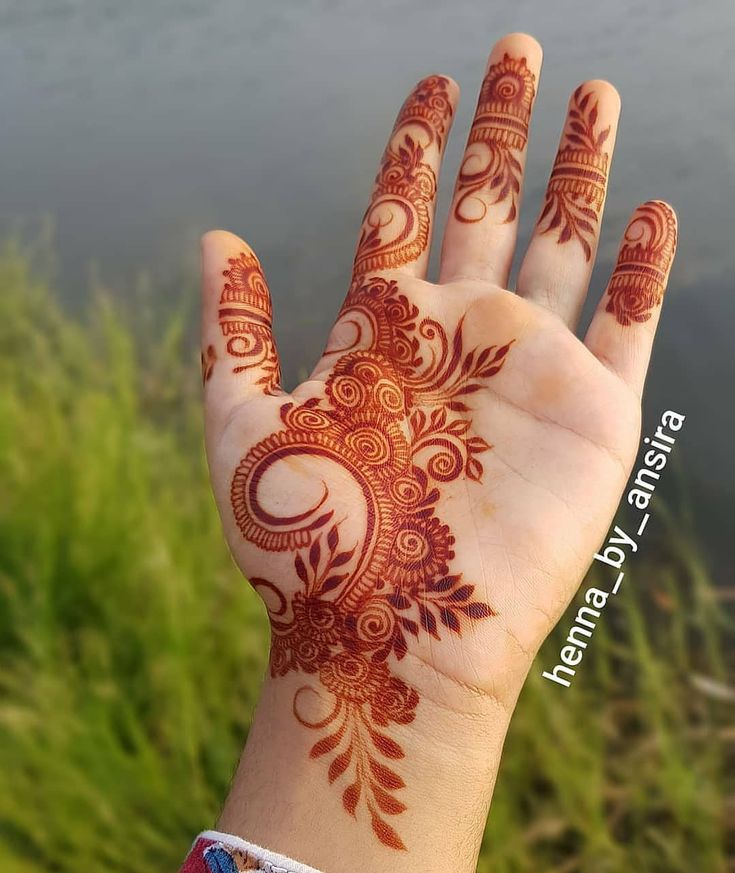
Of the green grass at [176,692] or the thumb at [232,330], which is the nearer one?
the thumb at [232,330]

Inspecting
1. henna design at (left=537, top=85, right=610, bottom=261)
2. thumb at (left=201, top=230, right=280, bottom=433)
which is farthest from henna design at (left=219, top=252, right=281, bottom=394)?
henna design at (left=537, top=85, right=610, bottom=261)

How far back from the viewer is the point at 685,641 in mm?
1656

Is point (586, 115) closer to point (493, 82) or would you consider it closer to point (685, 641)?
point (493, 82)

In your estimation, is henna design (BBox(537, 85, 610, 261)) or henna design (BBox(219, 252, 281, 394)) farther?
henna design (BBox(537, 85, 610, 261))

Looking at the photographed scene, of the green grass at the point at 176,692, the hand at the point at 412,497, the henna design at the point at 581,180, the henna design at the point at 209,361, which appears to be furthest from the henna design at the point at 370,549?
the green grass at the point at 176,692

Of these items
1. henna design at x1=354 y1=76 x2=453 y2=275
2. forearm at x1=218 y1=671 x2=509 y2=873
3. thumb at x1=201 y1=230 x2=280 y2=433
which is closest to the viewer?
forearm at x1=218 y1=671 x2=509 y2=873

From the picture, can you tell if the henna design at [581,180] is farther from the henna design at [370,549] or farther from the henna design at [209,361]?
the henna design at [209,361]

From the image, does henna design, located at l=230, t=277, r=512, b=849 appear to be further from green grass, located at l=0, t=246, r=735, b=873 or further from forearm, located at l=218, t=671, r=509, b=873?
green grass, located at l=0, t=246, r=735, b=873

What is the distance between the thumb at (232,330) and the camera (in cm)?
133

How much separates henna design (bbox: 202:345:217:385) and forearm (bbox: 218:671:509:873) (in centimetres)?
51

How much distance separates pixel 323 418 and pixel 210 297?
11.1 inches

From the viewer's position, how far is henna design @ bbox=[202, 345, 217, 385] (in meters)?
1.34

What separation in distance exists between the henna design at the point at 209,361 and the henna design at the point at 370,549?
0.52 ft

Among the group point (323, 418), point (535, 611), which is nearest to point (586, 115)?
point (323, 418)
